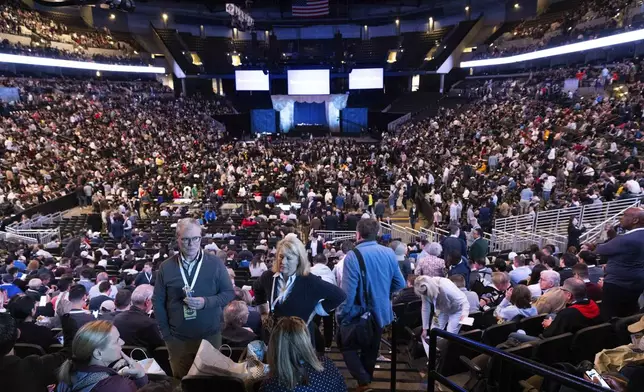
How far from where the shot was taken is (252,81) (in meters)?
36.2

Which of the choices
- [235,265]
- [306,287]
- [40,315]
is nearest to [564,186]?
[235,265]

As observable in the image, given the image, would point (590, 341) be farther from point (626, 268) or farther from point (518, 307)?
point (626, 268)

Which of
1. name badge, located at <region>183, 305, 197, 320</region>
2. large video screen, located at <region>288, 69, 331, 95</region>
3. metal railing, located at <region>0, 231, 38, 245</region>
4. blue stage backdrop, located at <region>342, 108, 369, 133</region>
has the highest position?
large video screen, located at <region>288, 69, 331, 95</region>

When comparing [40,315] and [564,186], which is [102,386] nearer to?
[40,315]

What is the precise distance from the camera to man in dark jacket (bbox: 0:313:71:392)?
2451 millimetres

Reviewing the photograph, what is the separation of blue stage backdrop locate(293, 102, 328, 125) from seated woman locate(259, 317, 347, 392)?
3791cm

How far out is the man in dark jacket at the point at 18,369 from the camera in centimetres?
245

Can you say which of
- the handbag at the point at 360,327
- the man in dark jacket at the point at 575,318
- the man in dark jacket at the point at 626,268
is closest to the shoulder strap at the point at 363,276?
the handbag at the point at 360,327

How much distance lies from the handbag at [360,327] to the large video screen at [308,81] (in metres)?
33.6

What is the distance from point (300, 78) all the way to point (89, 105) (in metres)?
16.7

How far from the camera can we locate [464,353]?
3672mm

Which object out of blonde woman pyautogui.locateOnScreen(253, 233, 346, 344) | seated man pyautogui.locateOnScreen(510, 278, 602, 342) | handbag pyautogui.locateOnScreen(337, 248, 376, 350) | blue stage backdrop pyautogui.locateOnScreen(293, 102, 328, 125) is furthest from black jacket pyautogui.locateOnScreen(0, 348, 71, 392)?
blue stage backdrop pyautogui.locateOnScreen(293, 102, 328, 125)

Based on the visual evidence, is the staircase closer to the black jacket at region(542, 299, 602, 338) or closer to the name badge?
the black jacket at region(542, 299, 602, 338)

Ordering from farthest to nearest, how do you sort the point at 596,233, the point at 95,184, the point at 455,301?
the point at 95,184 → the point at 596,233 → the point at 455,301
